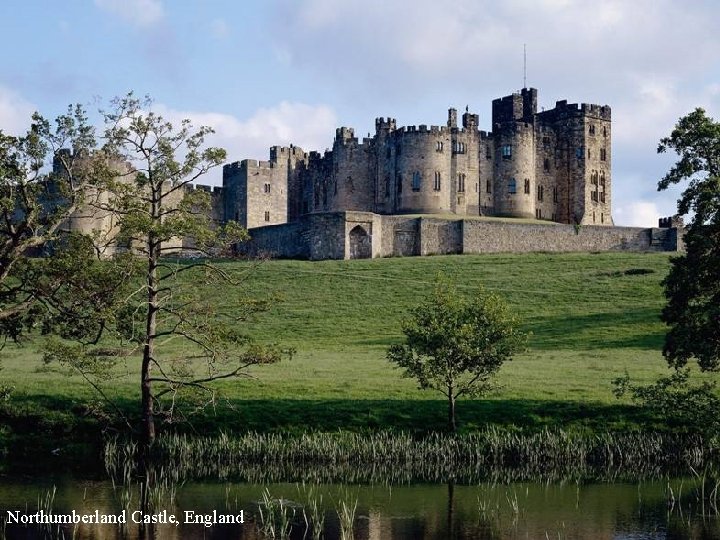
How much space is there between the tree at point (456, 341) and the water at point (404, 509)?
6.62 meters

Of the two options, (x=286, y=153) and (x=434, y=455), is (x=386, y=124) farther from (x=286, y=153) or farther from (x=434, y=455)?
(x=434, y=455)

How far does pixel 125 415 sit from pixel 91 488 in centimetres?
764

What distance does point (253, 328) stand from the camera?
192ft

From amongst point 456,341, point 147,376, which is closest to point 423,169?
point 456,341

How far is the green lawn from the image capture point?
35.8m

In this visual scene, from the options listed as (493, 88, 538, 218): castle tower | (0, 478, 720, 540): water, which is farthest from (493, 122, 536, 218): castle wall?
(0, 478, 720, 540): water

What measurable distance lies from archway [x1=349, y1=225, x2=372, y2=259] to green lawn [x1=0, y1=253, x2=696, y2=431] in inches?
149

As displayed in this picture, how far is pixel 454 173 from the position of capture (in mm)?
96562

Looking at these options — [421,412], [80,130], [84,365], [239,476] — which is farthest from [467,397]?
[80,130]

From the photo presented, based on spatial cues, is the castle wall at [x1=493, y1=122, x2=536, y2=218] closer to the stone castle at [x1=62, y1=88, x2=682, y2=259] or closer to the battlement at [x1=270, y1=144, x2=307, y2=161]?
the stone castle at [x1=62, y1=88, x2=682, y2=259]

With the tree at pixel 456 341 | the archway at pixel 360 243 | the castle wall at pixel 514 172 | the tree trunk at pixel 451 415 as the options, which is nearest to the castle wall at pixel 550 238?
the archway at pixel 360 243

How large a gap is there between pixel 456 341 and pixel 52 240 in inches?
555

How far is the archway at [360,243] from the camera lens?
81812 mm

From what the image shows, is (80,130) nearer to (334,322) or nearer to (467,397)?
(467,397)
